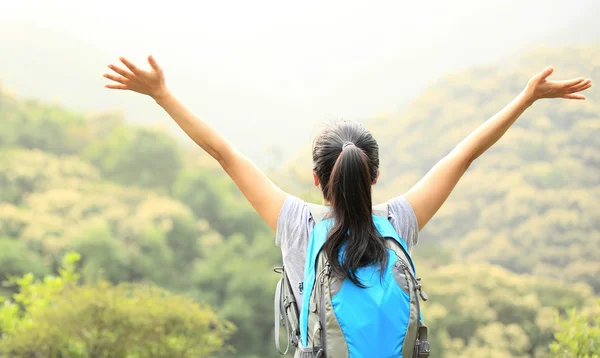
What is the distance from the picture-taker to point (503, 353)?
843 cm

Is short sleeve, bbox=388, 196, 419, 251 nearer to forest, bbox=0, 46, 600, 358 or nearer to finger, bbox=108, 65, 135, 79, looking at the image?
finger, bbox=108, 65, 135, 79

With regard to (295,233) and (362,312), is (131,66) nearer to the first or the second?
(295,233)

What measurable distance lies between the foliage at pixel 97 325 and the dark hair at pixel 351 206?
282 cm

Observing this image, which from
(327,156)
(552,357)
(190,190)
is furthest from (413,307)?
(190,190)

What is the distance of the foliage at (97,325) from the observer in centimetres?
344

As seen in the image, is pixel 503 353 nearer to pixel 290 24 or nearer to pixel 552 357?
pixel 552 357

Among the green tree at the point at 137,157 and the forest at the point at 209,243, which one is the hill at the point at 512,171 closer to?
the forest at the point at 209,243

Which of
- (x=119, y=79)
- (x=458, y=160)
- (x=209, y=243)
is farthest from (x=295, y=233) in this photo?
(x=209, y=243)

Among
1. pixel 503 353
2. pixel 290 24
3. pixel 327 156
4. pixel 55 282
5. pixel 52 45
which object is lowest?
pixel 503 353

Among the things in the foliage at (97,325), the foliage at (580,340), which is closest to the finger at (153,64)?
the foliage at (580,340)

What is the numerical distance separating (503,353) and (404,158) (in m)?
7.92

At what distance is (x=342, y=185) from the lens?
3.23ft

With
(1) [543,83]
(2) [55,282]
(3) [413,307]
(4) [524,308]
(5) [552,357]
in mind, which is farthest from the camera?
(4) [524,308]

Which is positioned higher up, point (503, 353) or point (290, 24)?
point (290, 24)
